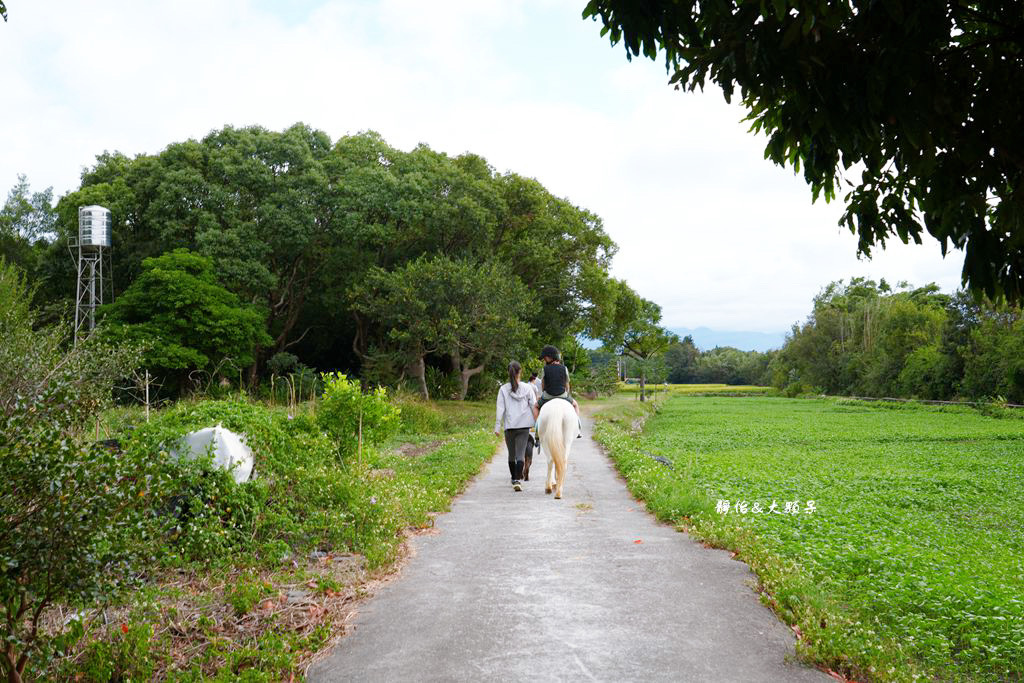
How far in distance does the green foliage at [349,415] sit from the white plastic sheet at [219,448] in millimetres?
3970

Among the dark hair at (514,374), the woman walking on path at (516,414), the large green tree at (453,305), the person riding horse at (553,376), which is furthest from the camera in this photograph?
the large green tree at (453,305)

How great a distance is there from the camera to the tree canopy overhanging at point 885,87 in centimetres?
319

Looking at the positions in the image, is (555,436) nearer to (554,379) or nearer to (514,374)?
(554,379)

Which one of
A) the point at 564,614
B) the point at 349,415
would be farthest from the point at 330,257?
Result: the point at 564,614

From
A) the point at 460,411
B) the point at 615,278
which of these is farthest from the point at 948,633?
the point at 615,278

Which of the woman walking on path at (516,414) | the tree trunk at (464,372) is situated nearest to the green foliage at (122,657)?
the woman walking on path at (516,414)

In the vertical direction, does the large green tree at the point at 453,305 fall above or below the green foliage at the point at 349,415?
above

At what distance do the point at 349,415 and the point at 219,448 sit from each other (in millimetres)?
4619

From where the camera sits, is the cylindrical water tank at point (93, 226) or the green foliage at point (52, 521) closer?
the green foliage at point (52, 521)

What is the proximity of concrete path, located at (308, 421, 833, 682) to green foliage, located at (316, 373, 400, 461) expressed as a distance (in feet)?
11.2

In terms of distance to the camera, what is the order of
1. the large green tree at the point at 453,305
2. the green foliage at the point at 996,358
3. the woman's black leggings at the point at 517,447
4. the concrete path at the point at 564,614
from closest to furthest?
the concrete path at the point at 564,614 < the woman's black leggings at the point at 517,447 < the large green tree at the point at 453,305 < the green foliage at the point at 996,358

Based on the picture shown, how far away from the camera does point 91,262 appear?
118 ft

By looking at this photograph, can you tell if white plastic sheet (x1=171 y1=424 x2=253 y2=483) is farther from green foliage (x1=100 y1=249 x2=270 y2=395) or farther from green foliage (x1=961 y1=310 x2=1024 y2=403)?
green foliage (x1=961 y1=310 x2=1024 y2=403)

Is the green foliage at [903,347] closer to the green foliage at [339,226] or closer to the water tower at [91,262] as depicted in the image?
the green foliage at [339,226]
